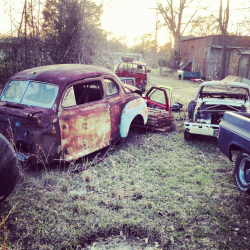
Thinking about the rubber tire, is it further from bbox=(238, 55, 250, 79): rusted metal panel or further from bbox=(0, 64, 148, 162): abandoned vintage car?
bbox=(238, 55, 250, 79): rusted metal panel

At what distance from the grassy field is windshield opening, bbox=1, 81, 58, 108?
49.9 inches

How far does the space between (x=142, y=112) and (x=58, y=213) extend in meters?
A: 3.61

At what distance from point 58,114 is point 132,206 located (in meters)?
1.96

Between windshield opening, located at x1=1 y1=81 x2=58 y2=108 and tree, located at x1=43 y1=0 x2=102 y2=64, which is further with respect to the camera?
tree, located at x1=43 y1=0 x2=102 y2=64

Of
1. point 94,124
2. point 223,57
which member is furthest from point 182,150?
point 223,57

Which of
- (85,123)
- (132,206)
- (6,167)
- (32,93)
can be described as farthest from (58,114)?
(132,206)

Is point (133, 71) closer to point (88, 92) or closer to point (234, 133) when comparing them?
point (88, 92)

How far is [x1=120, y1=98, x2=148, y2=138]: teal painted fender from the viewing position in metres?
5.48

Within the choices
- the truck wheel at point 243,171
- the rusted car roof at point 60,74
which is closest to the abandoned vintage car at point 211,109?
the truck wheel at point 243,171

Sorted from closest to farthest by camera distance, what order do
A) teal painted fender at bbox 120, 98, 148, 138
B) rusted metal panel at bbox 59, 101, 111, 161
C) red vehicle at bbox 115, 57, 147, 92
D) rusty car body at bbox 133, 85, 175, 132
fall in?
1. rusted metal panel at bbox 59, 101, 111, 161
2. teal painted fender at bbox 120, 98, 148, 138
3. rusty car body at bbox 133, 85, 175, 132
4. red vehicle at bbox 115, 57, 147, 92

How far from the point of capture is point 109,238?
2.92 metres

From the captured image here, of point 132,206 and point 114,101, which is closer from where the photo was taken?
point 132,206

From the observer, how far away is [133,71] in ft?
43.7

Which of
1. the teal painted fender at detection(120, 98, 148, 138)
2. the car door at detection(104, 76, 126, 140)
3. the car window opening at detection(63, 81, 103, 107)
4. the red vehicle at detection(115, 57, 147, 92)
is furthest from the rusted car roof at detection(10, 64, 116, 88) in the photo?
the red vehicle at detection(115, 57, 147, 92)
